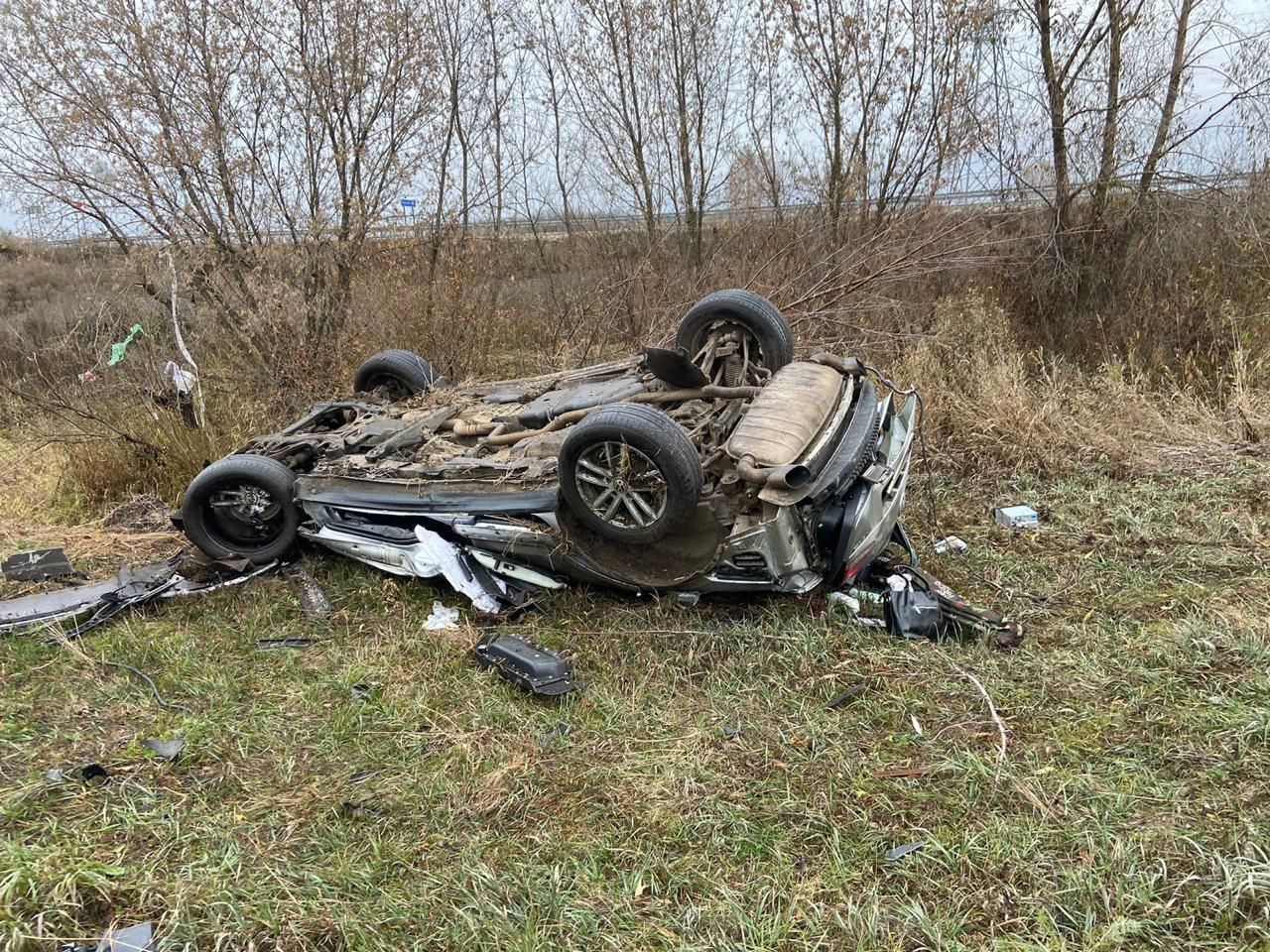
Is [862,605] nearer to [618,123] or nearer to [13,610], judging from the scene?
[13,610]

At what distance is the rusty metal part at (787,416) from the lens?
3381 mm

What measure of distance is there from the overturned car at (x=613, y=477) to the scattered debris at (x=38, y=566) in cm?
95

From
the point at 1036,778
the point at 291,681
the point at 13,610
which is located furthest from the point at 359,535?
the point at 1036,778

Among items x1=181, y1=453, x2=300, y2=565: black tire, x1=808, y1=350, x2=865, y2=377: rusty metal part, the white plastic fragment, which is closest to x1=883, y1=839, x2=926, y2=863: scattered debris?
the white plastic fragment

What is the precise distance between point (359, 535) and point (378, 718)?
1430 millimetres

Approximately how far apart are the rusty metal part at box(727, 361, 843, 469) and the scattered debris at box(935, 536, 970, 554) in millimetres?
1207

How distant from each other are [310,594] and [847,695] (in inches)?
118

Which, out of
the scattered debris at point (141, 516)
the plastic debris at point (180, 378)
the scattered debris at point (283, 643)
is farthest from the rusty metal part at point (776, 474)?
the plastic debris at point (180, 378)

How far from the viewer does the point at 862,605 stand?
380cm

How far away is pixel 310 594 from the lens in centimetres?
435

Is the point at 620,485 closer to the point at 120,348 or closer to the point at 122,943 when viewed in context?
the point at 122,943

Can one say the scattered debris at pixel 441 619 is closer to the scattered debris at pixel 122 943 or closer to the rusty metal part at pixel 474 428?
the rusty metal part at pixel 474 428

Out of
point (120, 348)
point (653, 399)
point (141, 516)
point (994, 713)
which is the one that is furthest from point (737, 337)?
point (120, 348)

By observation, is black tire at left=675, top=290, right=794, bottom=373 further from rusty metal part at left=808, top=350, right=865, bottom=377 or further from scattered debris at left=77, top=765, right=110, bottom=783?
scattered debris at left=77, top=765, right=110, bottom=783
